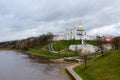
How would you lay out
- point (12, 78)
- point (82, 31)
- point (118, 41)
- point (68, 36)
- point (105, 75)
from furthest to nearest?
1. point (68, 36)
2. point (82, 31)
3. point (118, 41)
4. point (12, 78)
5. point (105, 75)

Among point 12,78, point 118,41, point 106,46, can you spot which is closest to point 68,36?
point 106,46

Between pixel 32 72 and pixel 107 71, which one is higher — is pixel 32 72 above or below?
below

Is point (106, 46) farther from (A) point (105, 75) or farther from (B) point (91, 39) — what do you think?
(A) point (105, 75)

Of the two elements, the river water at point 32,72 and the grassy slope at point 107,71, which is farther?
the river water at point 32,72

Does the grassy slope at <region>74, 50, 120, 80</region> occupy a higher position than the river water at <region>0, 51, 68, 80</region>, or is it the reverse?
the grassy slope at <region>74, 50, 120, 80</region>

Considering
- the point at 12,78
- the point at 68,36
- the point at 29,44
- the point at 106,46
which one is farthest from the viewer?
the point at 29,44

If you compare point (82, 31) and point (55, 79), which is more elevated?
point (82, 31)

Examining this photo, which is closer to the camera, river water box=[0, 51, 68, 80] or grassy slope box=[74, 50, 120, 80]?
grassy slope box=[74, 50, 120, 80]

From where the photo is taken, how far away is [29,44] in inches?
7702

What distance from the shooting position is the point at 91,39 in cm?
16175

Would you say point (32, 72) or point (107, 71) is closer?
point (107, 71)

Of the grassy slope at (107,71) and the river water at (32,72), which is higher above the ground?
the grassy slope at (107,71)

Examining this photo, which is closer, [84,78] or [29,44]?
[84,78]

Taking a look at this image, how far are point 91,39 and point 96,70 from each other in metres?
117
